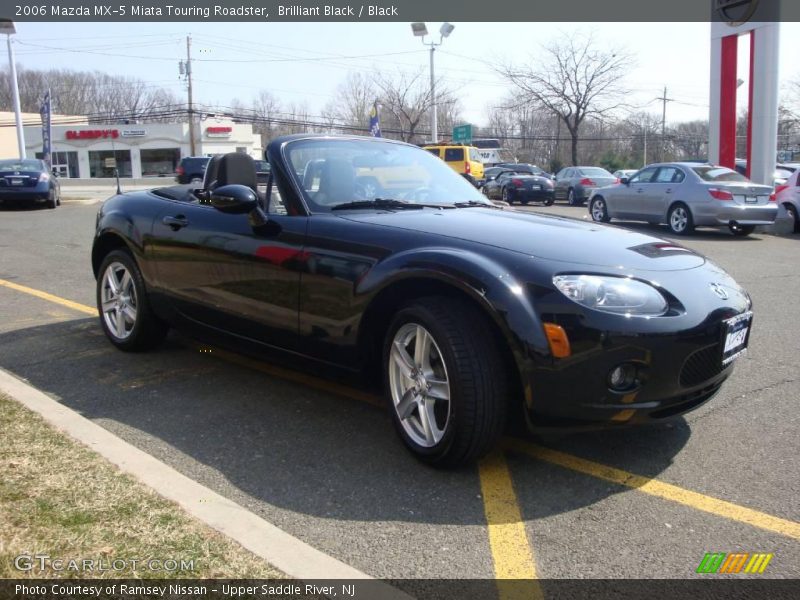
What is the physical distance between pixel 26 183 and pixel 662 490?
1932 cm

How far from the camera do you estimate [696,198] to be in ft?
45.2

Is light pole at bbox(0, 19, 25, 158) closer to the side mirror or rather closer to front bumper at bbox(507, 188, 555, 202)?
front bumper at bbox(507, 188, 555, 202)

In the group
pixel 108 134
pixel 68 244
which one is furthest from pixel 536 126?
pixel 68 244

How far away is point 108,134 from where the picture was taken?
59750 mm

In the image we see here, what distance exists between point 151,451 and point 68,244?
933 cm

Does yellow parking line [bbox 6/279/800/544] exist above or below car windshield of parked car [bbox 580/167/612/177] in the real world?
below

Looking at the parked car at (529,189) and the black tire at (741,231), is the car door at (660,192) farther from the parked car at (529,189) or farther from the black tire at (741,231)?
the parked car at (529,189)

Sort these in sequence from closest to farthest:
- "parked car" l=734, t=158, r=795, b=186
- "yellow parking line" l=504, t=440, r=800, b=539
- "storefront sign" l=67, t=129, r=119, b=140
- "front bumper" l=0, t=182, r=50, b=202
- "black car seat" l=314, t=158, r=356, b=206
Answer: "yellow parking line" l=504, t=440, r=800, b=539 → "black car seat" l=314, t=158, r=356, b=206 → "front bumper" l=0, t=182, r=50, b=202 → "parked car" l=734, t=158, r=795, b=186 → "storefront sign" l=67, t=129, r=119, b=140

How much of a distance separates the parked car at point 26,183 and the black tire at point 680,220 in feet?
50.6

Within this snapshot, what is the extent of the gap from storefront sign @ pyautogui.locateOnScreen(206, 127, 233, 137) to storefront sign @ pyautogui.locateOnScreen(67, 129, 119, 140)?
24.2ft

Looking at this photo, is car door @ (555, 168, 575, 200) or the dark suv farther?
the dark suv

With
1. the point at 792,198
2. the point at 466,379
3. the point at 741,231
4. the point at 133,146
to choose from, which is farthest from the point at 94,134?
the point at 466,379

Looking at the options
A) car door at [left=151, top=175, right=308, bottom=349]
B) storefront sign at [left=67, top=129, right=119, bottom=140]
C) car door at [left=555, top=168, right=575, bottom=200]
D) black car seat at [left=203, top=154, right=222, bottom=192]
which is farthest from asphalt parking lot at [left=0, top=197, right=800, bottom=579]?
storefront sign at [left=67, top=129, right=119, bottom=140]

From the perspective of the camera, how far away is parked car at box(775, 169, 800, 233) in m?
14.5
